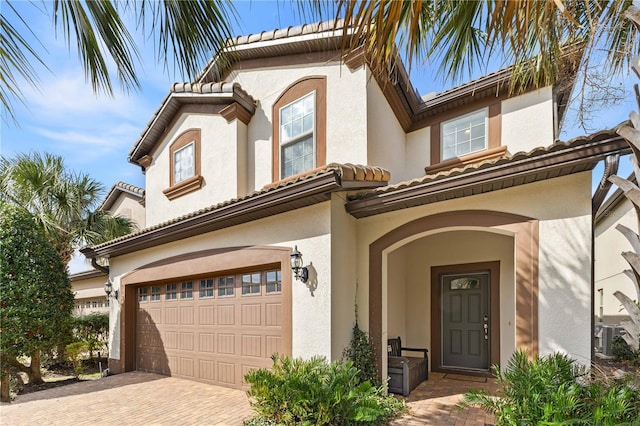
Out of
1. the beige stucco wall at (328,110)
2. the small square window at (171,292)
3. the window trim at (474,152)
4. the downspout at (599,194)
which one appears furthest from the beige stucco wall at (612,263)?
the small square window at (171,292)

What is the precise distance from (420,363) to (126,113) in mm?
7522

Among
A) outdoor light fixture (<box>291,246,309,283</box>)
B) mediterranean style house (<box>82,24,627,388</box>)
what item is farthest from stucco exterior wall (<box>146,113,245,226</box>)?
outdoor light fixture (<box>291,246,309,283</box>)

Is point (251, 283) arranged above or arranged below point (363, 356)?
above

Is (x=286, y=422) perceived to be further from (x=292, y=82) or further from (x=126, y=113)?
(x=292, y=82)

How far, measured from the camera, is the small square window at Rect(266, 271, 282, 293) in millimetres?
7668

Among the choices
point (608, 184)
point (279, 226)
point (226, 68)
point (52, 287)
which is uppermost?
point (226, 68)

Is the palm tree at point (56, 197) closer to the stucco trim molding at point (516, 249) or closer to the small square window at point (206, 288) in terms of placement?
the small square window at point (206, 288)

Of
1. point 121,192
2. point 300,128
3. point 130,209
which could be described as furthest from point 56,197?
point 300,128

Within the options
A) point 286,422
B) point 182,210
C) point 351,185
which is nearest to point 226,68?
point 351,185

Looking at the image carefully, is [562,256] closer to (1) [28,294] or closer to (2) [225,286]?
(2) [225,286]

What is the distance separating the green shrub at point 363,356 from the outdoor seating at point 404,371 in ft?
1.67

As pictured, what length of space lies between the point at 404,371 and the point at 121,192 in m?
17.7

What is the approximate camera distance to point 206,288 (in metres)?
9.23

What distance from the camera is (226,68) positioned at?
2646 mm
